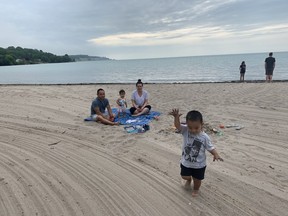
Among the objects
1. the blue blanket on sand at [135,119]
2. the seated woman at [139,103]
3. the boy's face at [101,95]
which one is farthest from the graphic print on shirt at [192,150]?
the seated woman at [139,103]

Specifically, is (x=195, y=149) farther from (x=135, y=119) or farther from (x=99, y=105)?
(x=99, y=105)

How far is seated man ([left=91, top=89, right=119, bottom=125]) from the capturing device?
7.81m

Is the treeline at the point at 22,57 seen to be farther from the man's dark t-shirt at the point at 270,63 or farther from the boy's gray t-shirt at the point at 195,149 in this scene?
the boy's gray t-shirt at the point at 195,149

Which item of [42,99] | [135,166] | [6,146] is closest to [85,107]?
[42,99]

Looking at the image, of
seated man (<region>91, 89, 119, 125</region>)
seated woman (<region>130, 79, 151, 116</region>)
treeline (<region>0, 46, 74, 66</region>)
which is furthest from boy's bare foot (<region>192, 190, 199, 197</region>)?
treeline (<region>0, 46, 74, 66</region>)

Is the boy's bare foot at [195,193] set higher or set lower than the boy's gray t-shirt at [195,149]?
lower

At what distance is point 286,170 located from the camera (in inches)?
181

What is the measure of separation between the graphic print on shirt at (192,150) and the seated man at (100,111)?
430cm

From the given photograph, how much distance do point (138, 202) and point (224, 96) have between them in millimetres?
9744

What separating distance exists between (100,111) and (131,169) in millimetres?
3804

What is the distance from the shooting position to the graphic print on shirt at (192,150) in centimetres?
362

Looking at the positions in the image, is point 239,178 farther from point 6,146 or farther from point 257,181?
point 6,146

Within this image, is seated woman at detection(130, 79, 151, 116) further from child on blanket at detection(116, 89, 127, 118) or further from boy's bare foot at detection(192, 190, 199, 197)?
boy's bare foot at detection(192, 190, 199, 197)

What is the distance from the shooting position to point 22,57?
120188 millimetres
